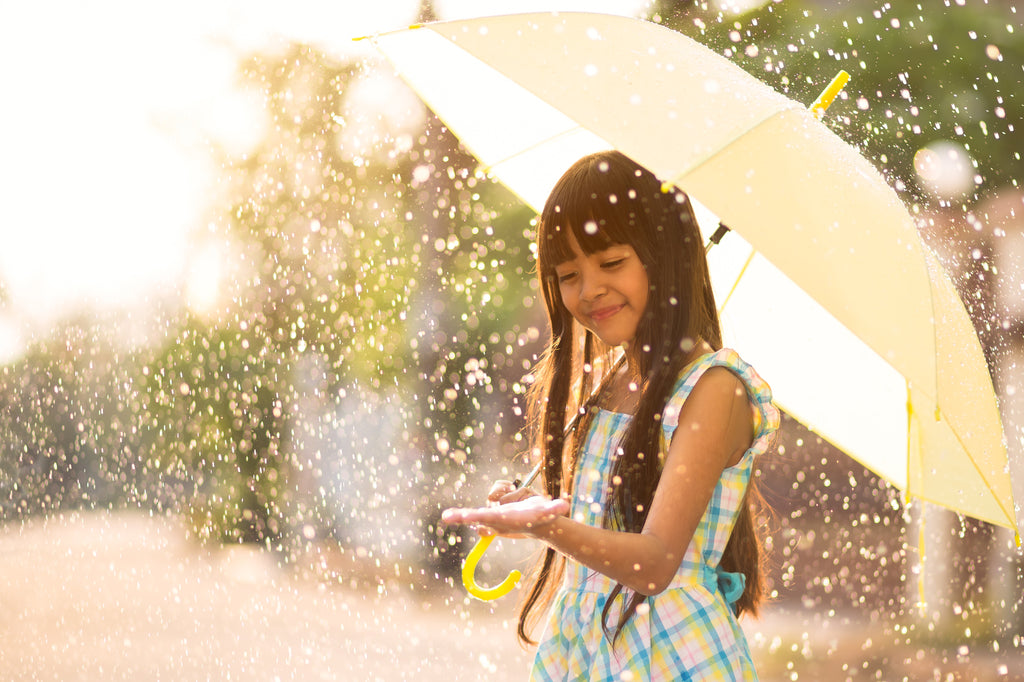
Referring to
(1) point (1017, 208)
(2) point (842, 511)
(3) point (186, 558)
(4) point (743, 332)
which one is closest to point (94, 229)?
(3) point (186, 558)

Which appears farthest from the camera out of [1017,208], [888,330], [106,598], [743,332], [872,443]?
[106,598]

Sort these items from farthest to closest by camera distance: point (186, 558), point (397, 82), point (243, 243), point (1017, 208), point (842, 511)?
point (243, 243), point (186, 558), point (397, 82), point (842, 511), point (1017, 208)

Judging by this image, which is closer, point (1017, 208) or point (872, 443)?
point (872, 443)

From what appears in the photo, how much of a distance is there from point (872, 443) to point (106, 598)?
6.46 m

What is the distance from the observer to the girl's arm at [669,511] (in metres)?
1.42

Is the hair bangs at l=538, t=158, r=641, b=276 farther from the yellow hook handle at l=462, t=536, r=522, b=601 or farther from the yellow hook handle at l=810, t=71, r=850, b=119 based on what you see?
the yellow hook handle at l=462, t=536, r=522, b=601

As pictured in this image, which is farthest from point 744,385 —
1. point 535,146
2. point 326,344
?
point 326,344

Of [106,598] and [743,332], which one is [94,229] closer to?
[106,598]

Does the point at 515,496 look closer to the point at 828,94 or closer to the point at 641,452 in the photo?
the point at 641,452

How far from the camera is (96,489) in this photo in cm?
1537

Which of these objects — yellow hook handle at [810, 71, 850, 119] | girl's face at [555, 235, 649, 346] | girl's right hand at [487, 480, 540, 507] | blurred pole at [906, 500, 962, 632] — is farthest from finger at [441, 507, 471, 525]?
blurred pole at [906, 500, 962, 632]

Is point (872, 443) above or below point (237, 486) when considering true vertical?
above

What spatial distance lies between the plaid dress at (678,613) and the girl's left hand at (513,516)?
311 mm

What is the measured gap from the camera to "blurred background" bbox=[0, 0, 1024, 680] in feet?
20.5
